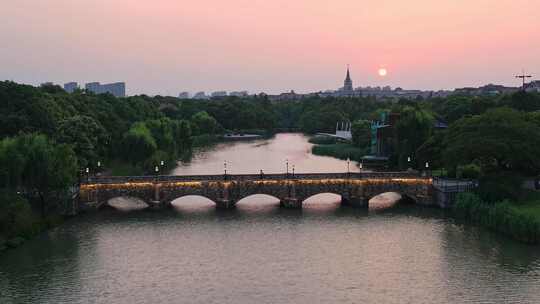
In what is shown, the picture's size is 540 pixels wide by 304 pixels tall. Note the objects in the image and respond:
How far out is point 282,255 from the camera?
50.2m

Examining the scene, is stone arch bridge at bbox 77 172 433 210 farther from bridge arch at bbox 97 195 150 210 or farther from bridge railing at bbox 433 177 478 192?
bridge railing at bbox 433 177 478 192

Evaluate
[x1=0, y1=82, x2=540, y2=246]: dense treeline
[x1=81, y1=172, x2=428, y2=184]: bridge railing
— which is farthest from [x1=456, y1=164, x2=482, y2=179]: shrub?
[x1=81, y1=172, x2=428, y2=184]: bridge railing

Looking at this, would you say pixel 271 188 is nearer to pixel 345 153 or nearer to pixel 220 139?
pixel 345 153

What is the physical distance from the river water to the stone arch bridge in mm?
1602

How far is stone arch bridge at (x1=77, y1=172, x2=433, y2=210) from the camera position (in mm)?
66062

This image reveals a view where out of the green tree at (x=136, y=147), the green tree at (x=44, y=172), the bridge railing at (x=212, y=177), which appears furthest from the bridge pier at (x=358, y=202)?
the green tree at (x=136, y=147)

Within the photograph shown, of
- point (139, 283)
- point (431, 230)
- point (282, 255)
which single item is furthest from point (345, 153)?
point (139, 283)

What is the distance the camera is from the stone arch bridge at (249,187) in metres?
66.1

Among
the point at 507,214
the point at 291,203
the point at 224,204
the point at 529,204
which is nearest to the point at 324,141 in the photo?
the point at 291,203

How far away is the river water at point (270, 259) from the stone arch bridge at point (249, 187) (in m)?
1.60

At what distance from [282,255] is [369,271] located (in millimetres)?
7179

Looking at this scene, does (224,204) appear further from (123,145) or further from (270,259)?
(123,145)

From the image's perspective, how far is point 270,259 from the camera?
49.1 m

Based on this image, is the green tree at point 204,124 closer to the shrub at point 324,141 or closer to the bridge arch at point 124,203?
the shrub at point 324,141
